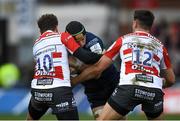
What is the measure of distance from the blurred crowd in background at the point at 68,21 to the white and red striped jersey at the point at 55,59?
1188 centimetres

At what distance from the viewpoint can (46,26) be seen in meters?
13.4

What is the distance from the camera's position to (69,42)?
13164 mm

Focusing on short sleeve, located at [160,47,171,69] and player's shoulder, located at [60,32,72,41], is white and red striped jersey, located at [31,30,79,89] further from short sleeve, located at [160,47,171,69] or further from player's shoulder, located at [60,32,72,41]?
short sleeve, located at [160,47,171,69]

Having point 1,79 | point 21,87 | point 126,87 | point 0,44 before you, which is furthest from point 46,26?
point 0,44

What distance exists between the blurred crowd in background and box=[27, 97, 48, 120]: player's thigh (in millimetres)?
11207

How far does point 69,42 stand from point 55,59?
1.05 ft

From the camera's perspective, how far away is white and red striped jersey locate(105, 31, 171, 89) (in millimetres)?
12859

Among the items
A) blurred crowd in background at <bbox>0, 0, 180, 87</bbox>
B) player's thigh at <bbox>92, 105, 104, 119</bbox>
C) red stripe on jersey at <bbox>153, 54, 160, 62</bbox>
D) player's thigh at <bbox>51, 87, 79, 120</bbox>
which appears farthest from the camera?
blurred crowd in background at <bbox>0, 0, 180, 87</bbox>

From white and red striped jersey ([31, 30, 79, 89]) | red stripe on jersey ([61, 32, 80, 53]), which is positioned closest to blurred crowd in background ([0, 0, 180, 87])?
white and red striped jersey ([31, 30, 79, 89])

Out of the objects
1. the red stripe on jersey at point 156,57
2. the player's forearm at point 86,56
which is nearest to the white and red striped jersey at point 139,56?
the red stripe on jersey at point 156,57

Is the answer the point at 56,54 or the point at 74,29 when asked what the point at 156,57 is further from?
the point at 56,54

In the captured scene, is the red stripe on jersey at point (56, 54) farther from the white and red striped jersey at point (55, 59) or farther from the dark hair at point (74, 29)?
the dark hair at point (74, 29)

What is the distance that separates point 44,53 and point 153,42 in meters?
1.59

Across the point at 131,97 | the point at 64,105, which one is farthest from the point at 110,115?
the point at 64,105
